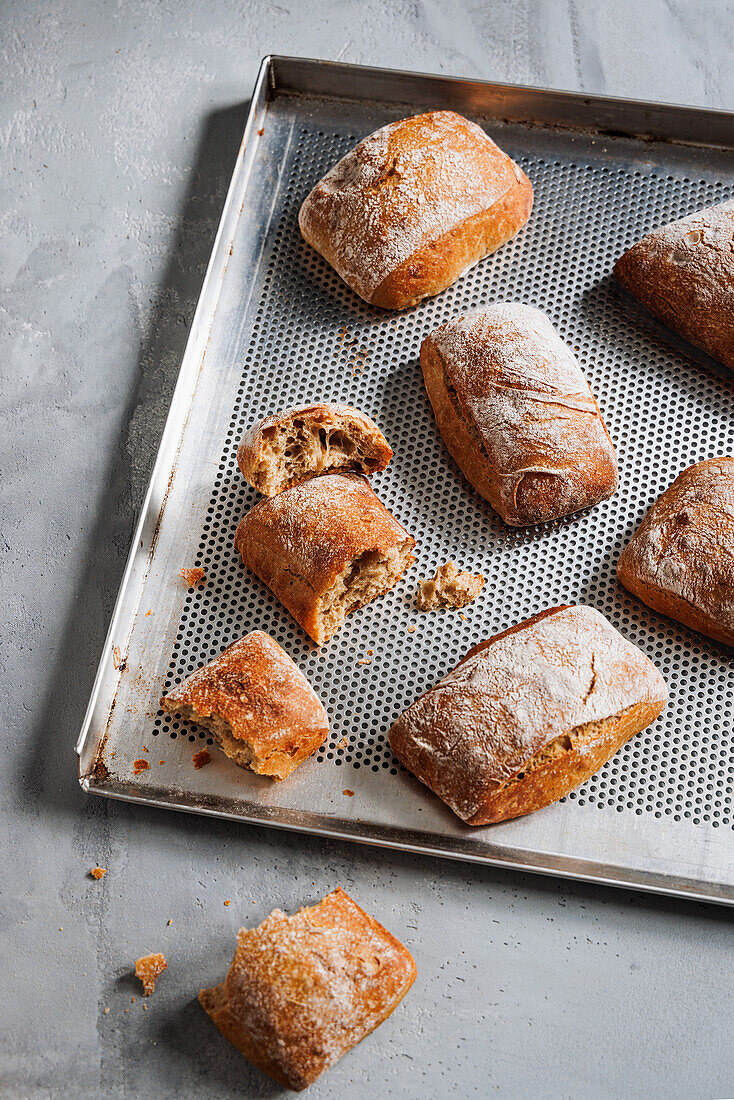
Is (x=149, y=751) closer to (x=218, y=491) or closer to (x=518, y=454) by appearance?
(x=218, y=491)

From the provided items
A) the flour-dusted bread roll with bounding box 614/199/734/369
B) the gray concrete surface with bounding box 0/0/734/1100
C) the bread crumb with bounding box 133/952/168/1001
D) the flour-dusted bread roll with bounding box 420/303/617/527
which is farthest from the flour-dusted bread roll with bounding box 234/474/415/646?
the flour-dusted bread roll with bounding box 614/199/734/369

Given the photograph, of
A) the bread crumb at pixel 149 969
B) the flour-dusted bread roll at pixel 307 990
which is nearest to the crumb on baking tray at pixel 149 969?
the bread crumb at pixel 149 969

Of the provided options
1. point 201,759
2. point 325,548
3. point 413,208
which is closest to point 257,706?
point 201,759

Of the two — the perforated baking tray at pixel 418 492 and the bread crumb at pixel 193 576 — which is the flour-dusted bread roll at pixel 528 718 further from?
the bread crumb at pixel 193 576

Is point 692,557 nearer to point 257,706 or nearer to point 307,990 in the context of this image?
point 257,706

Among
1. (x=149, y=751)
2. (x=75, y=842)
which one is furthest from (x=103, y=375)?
(x=75, y=842)
